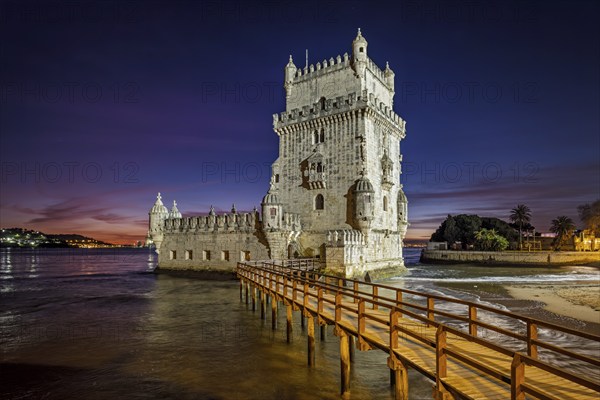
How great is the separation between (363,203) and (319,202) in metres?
5.06

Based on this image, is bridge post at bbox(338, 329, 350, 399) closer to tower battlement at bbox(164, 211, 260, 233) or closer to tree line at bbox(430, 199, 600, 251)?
tower battlement at bbox(164, 211, 260, 233)

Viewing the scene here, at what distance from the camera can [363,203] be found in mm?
33062

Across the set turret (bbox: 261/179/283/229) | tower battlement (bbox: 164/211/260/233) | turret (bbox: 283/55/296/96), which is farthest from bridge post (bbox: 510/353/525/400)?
turret (bbox: 283/55/296/96)

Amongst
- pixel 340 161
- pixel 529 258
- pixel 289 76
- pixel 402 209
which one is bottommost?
pixel 529 258

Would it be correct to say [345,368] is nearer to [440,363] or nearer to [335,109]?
[440,363]

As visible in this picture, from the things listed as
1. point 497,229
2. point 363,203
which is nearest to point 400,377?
point 363,203

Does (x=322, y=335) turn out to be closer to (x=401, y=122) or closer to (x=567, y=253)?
(x=401, y=122)

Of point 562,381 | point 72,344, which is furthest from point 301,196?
point 562,381

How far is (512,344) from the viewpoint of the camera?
15500 millimetres

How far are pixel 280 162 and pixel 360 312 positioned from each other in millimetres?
30031

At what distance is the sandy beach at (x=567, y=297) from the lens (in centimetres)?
2257

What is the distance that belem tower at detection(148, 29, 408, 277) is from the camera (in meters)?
34.3

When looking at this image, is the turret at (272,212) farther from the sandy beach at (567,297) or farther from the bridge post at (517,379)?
the bridge post at (517,379)

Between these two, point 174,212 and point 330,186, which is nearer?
point 330,186
